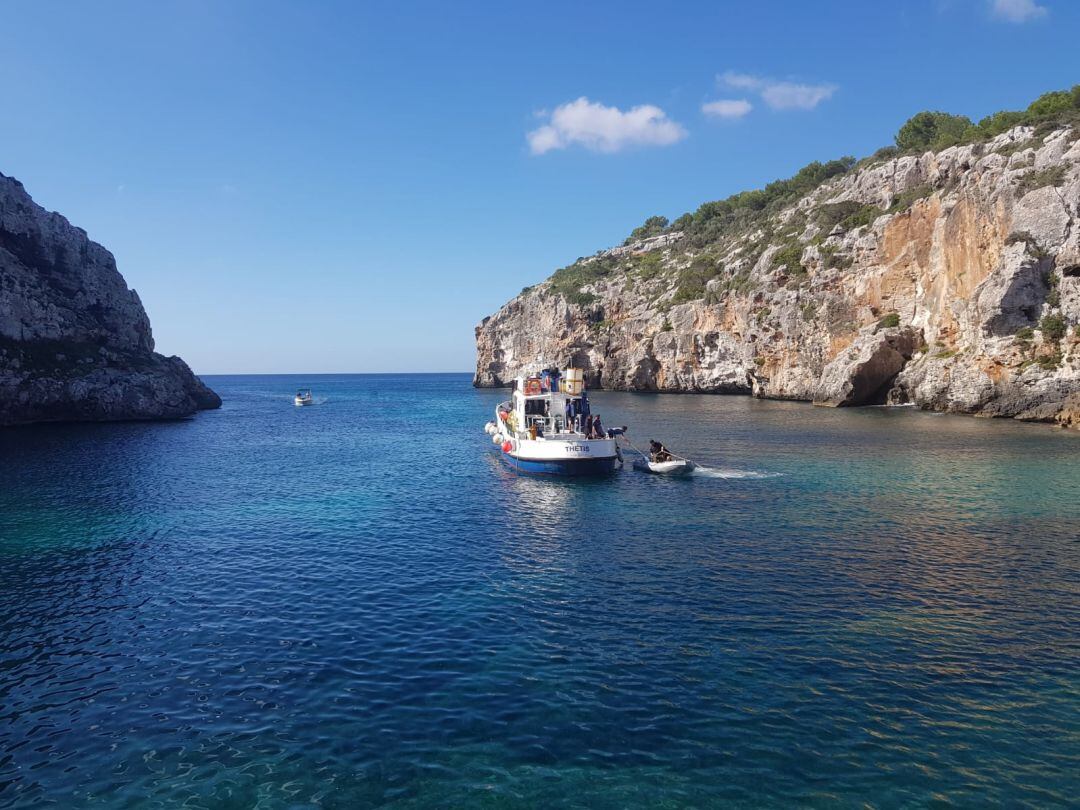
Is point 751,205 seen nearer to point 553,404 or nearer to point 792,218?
point 792,218

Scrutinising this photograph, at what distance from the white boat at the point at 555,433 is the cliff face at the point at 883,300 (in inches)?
1790

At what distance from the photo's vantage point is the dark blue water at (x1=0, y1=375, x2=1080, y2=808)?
1200cm

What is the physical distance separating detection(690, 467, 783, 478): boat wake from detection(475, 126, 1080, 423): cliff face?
121 ft

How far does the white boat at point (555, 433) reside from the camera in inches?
1668

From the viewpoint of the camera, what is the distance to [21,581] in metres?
23.0

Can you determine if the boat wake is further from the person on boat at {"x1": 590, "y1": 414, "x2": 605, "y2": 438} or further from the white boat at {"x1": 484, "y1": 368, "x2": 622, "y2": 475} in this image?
the person on boat at {"x1": 590, "y1": 414, "x2": 605, "y2": 438}

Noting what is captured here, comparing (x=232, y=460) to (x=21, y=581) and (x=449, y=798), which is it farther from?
(x=449, y=798)

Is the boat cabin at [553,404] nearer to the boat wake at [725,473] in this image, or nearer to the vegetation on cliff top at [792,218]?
the boat wake at [725,473]

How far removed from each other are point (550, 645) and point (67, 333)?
8846 cm

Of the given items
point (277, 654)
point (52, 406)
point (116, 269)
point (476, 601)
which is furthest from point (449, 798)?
point (116, 269)

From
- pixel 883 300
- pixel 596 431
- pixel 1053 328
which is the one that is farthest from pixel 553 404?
pixel 883 300

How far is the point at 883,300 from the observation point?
283ft

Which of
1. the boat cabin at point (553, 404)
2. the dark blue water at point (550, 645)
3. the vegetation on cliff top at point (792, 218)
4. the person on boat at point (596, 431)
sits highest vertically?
the vegetation on cliff top at point (792, 218)

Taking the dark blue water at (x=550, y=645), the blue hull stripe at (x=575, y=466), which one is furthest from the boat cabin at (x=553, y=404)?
the dark blue water at (x=550, y=645)
